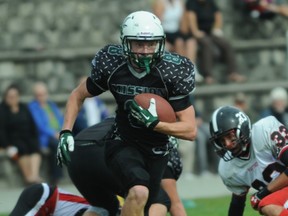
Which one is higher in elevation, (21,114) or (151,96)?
(151,96)

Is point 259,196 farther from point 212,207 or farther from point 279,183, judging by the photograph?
point 212,207

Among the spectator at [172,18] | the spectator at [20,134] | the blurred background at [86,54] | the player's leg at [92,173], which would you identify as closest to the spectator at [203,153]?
the blurred background at [86,54]

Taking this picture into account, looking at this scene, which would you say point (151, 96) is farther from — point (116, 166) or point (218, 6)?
point (218, 6)

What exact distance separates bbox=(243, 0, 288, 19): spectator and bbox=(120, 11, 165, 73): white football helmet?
805cm

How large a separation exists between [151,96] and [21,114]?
Result: 5.40 metres

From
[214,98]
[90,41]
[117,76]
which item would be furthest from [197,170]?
[117,76]

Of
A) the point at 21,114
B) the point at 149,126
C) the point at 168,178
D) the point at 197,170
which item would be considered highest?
the point at 149,126

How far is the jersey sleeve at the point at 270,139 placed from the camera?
8.04 metres

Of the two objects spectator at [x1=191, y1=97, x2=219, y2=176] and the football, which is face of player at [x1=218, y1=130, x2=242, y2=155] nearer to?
the football

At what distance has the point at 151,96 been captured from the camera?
7812mm

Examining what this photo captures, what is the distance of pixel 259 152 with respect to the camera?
8188mm

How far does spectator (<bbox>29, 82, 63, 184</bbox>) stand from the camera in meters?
13.2

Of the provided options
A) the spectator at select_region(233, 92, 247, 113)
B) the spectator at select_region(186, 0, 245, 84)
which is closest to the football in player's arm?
the spectator at select_region(233, 92, 247, 113)

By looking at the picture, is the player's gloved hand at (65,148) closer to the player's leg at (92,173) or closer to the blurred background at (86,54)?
the player's leg at (92,173)
